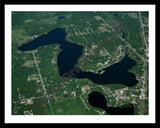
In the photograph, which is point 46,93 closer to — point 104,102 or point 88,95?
point 88,95

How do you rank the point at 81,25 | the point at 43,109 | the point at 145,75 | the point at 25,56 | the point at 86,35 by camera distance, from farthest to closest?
the point at 81,25, the point at 86,35, the point at 25,56, the point at 145,75, the point at 43,109

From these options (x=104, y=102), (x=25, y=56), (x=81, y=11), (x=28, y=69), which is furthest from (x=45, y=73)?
(x=81, y=11)

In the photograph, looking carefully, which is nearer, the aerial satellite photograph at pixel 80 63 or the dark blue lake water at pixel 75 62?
the aerial satellite photograph at pixel 80 63

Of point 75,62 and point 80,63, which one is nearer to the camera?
point 80,63

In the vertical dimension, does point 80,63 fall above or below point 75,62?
below

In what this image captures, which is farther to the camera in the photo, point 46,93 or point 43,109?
point 46,93

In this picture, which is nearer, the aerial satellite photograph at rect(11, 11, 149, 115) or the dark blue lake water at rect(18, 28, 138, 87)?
the aerial satellite photograph at rect(11, 11, 149, 115)
